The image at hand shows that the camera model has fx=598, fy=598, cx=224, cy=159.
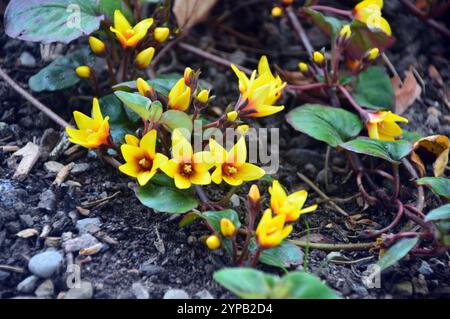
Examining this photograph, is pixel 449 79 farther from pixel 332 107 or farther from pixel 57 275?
pixel 57 275

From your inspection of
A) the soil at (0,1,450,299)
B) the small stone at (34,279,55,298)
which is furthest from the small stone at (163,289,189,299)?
the small stone at (34,279,55,298)

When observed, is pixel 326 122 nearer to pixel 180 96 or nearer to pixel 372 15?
pixel 372 15

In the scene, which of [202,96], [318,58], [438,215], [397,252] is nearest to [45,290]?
[202,96]

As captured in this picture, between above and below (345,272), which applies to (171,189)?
above

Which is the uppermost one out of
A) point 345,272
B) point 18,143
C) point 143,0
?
point 143,0

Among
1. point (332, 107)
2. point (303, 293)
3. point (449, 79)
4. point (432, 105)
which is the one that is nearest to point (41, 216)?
point (303, 293)

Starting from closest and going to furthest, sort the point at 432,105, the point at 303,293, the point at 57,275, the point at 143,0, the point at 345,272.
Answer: the point at 303,293 → the point at 57,275 → the point at 345,272 → the point at 143,0 → the point at 432,105

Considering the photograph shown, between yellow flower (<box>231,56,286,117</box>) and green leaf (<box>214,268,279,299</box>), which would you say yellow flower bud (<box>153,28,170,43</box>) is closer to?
yellow flower (<box>231,56,286,117</box>)

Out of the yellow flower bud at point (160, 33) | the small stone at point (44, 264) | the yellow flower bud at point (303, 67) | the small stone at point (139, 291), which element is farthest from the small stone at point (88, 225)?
the yellow flower bud at point (303, 67)

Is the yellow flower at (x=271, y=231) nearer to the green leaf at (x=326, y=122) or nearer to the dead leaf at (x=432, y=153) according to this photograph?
the green leaf at (x=326, y=122)
